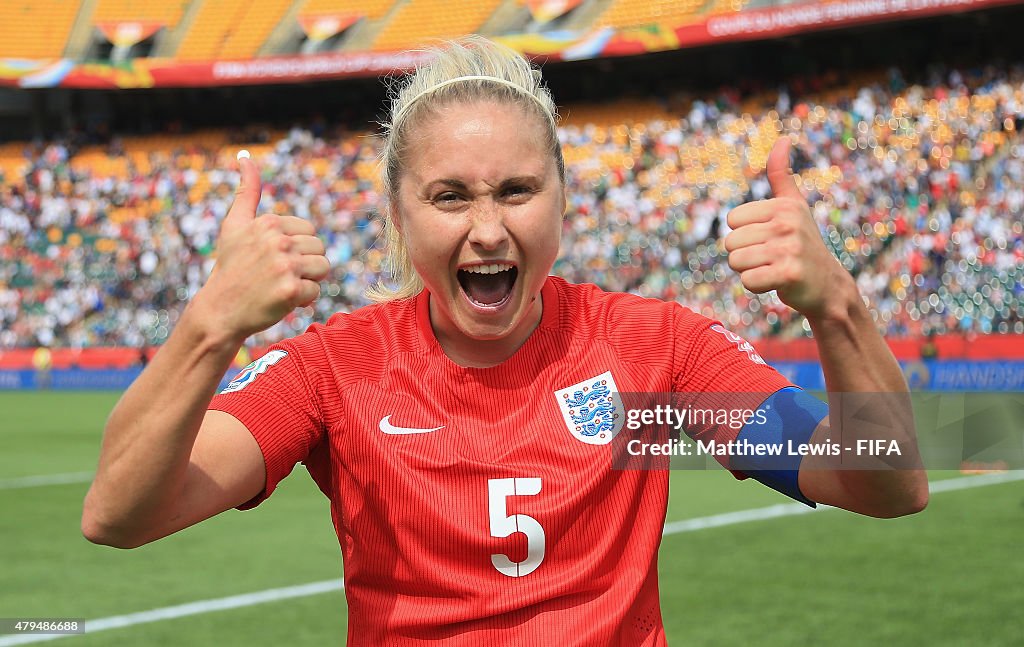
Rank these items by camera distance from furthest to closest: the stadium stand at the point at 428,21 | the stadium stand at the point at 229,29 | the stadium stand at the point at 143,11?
the stadium stand at the point at 143,11, the stadium stand at the point at 229,29, the stadium stand at the point at 428,21

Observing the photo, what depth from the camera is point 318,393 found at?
264 centimetres

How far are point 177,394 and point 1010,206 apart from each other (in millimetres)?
20691

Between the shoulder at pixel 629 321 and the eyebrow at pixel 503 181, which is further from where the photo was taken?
the shoulder at pixel 629 321

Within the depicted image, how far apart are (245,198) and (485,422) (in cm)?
73

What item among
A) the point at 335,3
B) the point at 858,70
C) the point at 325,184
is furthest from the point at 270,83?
the point at 858,70

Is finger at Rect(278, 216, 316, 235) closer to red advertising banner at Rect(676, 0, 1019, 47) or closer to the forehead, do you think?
the forehead

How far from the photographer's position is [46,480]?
40.4ft

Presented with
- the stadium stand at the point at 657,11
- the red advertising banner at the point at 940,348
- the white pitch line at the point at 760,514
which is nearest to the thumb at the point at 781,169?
the white pitch line at the point at 760,514

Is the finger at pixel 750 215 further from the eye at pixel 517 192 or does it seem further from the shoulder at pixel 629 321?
the shoulder at pixel 629 321

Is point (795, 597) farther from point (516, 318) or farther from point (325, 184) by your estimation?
point (325, 184)

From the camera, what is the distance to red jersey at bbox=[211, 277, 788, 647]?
2494mm

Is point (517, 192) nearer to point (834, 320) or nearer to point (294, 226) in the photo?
point (294, 226)

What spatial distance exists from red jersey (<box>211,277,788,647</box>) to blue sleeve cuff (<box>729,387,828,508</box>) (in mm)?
47

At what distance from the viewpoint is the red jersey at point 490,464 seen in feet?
8.18
